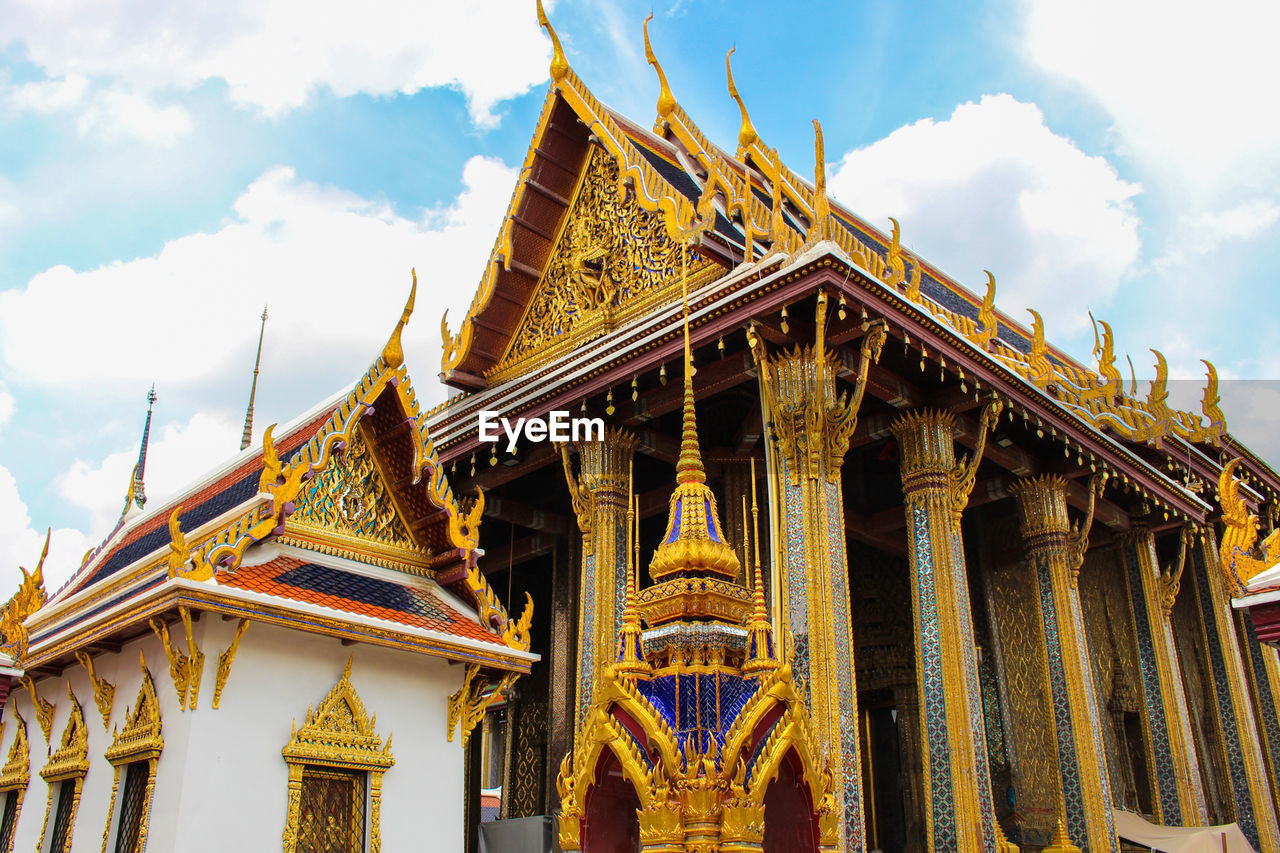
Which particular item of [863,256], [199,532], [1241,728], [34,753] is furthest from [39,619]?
[1241,728]

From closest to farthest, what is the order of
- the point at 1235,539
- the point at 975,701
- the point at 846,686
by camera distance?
the point at 1235,539 → the point at 846,686 → the point at 975,701

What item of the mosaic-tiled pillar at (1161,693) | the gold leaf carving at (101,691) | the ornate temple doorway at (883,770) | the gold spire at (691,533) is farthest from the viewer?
the ornate temple doorway at (883,770)

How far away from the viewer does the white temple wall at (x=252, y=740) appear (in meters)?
4.76

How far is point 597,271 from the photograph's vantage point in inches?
460

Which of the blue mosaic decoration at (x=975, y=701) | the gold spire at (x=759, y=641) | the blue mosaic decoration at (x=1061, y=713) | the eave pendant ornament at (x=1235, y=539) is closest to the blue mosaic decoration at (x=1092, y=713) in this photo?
the blue mosaic decoration at (x=1061, y=713)

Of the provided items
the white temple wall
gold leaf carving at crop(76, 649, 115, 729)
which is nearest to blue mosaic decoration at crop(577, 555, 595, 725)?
the white temple wall

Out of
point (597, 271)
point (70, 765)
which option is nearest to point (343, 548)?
point (70, 765)

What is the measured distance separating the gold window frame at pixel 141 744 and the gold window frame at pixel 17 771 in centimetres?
120

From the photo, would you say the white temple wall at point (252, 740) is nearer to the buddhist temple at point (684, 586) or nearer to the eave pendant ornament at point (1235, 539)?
the buddhist temple at point (684, 586)

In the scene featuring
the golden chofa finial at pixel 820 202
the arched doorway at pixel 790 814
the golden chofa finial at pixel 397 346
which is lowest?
the arched doorway at pixel 790 814

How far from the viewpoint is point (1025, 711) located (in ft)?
36.1

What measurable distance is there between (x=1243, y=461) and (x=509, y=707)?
33.5 ft

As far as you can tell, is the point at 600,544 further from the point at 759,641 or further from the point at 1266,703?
the point at 1266,703

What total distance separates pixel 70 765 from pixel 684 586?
3379 millimetres
